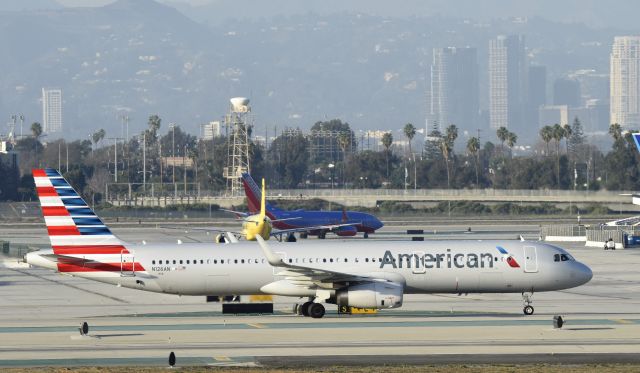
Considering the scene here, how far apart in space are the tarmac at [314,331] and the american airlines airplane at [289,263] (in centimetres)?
126

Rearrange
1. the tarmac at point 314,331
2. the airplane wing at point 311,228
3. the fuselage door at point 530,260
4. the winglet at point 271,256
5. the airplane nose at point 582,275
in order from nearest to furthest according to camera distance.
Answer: the tarmac at point 314,331, the winglet at point 271,256, the fuselage door at point 530,260, the airplane nose at point 582,275, the airplane wing at point 311,228

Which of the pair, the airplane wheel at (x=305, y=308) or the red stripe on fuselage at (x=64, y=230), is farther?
the red stripe on fuselage at (x=64, y=230)

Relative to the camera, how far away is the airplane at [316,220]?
118m

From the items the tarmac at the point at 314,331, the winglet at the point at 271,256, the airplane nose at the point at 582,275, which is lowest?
the tarmac at the point at 314,331

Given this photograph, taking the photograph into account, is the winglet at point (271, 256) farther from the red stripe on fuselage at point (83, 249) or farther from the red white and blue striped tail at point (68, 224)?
the red stripe on fuselage at point (83, 249)

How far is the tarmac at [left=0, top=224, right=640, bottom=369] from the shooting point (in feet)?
136

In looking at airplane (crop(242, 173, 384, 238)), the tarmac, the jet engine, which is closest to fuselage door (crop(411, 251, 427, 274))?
the tarmac

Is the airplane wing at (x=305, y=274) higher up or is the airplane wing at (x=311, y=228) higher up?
the airplane wing at (x=305, y=274)

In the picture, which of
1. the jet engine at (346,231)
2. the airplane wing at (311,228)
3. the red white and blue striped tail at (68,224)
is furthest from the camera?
the jet engine at (346,231)

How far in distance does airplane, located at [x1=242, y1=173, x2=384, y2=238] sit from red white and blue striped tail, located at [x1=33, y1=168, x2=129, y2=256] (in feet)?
207

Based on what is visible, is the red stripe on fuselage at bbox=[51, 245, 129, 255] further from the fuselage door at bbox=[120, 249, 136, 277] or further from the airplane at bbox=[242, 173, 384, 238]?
the airplane at bbox=[242, 173, 384, 238]

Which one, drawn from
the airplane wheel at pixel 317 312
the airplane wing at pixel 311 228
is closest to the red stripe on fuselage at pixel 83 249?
the airplane wheel at pixel 317 312

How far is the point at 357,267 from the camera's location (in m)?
53.0

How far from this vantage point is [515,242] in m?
54.2
